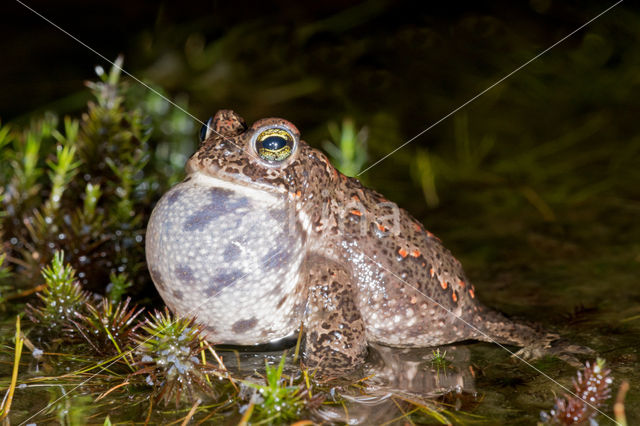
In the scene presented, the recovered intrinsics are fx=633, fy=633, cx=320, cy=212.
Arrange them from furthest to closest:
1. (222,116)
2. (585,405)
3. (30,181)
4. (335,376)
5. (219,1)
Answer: (219,1) → (30,181) → (222,116) → (335,376) → (585,405)

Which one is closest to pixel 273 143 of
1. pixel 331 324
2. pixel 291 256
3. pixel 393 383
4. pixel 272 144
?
pixel 272 144

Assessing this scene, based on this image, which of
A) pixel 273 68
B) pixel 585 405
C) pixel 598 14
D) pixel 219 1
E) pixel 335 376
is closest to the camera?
pixel 585 405

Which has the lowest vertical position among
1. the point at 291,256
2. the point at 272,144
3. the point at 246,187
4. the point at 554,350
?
the point at 554,350

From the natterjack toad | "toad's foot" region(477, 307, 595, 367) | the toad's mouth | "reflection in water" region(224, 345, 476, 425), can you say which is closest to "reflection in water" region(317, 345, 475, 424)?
"reflection in water" region(224, 345, 476, 425)

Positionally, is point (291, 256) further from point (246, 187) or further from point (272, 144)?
point (272, 144)

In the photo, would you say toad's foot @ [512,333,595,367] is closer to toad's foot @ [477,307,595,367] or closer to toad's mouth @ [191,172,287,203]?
toad's foot @ [477,307,595,367]

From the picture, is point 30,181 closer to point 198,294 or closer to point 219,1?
point 198,294

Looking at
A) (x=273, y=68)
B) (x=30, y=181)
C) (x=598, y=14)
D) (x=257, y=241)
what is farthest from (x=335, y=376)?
(x=598, y=14)
